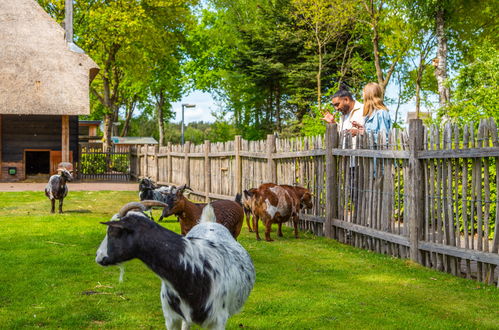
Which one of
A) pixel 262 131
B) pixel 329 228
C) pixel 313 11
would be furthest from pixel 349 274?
pixel 262 131

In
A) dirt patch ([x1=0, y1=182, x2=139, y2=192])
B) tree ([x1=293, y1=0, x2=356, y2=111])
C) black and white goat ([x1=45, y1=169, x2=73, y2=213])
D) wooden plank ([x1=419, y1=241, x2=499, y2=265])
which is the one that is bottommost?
wooden plank ([x1=419, y1=241, x2=499, y2=265])

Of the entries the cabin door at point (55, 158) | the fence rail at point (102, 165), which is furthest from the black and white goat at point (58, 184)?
the fence rail at point (102, 165)

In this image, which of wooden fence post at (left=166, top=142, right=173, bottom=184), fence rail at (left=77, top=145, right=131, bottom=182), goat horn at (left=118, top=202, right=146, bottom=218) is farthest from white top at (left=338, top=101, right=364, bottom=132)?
fence rail at (left=77, top=145, right=131, bottom=182)

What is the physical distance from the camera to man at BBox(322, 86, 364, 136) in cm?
954

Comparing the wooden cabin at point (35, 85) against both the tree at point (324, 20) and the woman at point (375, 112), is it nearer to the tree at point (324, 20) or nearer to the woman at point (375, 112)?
the tree at point (324, 20)

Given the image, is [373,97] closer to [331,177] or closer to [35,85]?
[331,177]

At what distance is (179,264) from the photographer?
3656 millimetres

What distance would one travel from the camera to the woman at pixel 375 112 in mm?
8930

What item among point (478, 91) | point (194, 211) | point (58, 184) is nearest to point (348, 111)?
point (194, 211)

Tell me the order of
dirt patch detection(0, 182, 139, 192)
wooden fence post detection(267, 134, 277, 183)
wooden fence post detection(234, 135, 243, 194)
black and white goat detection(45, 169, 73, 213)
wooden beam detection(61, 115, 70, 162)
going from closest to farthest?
wooden fence post detection(267, 134, 277, 183)
black and white goat detection(45, 169, 73, 213)
wooden fence post detection(234, 135, 243, 194)
dirt patch detection(0, 182, 139, 192)
wooden beam detection(61, 115, 70, 162)

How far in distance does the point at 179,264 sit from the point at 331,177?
678 cm

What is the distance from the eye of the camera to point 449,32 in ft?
110

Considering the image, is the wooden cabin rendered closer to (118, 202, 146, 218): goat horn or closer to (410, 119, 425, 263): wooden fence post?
(410, 119, 425, 263): wooden fence post

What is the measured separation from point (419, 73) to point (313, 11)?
8113 mm
